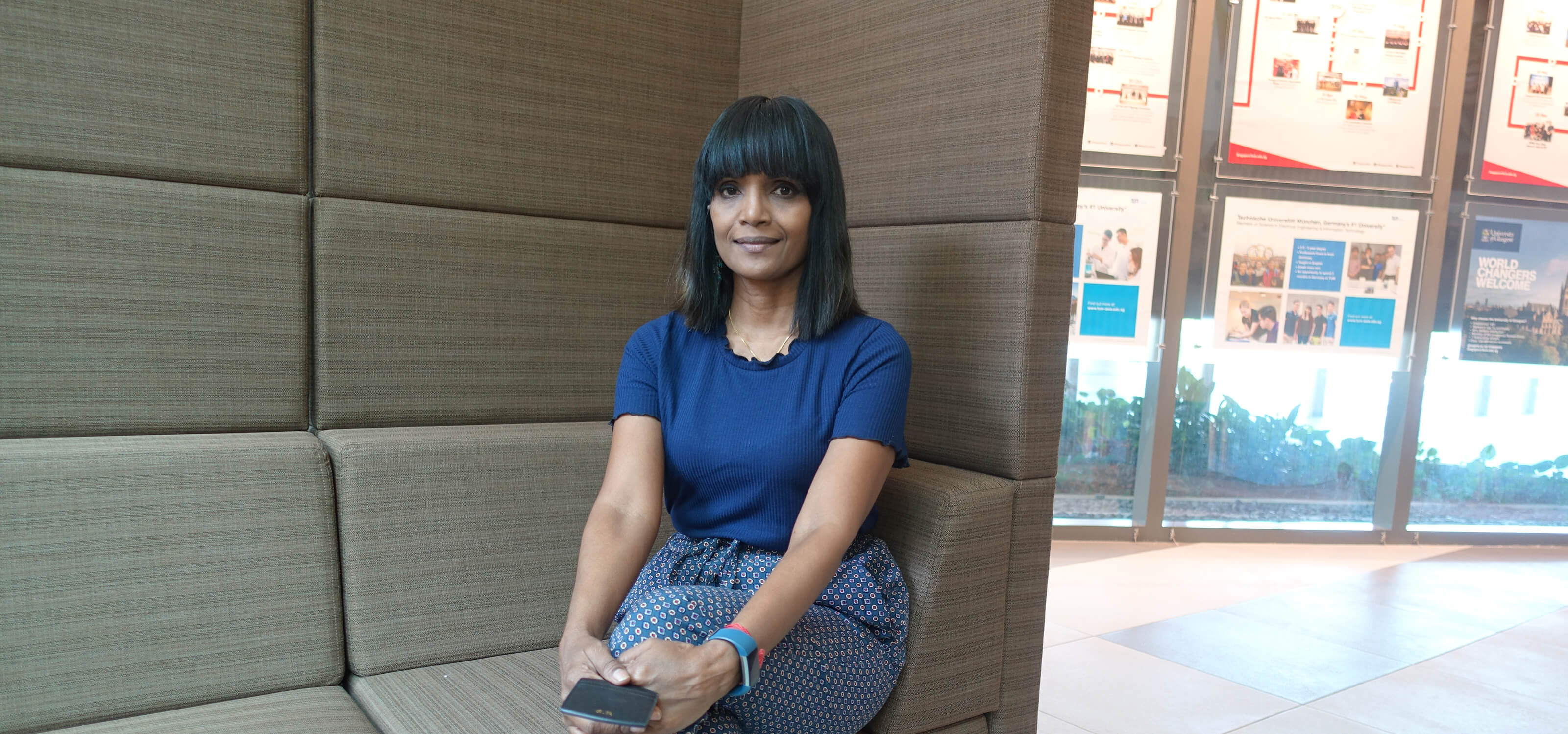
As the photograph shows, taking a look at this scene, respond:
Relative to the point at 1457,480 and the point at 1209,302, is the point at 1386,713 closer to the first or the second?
the point at 1209,302

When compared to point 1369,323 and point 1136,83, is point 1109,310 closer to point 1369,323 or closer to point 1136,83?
point 1136,83

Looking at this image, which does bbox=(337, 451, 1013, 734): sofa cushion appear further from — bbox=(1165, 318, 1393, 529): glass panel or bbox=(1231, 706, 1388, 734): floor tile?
bbox=(1165, 318, 1393, 529): glass panel

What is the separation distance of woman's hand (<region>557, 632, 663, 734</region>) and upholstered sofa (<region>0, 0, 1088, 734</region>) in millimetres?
245

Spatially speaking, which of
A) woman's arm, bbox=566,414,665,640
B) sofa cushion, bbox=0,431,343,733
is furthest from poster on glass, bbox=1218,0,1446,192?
sofa cushion, bbox=0,431,343,733

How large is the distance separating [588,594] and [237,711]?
0.60m

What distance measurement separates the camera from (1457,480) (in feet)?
16.0

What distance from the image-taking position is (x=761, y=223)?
1632mm

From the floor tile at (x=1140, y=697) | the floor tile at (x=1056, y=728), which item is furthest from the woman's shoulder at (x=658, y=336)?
the floor tile at (x=1140, y=697)

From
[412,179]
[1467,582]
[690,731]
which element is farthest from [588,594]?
[1467,582]

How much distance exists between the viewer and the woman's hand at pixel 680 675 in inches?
49.3

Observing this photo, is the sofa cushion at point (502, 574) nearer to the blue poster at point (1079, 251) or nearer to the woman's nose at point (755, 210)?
the woman's nose at point (755, 210)

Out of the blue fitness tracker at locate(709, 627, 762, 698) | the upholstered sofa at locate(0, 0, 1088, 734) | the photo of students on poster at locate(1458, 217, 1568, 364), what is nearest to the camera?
the blue fitness tracker at locate(709, 627, 762, 698)

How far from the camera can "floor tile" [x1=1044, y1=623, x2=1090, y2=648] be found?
11.0ft

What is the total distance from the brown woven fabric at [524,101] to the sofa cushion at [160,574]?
616 mm
